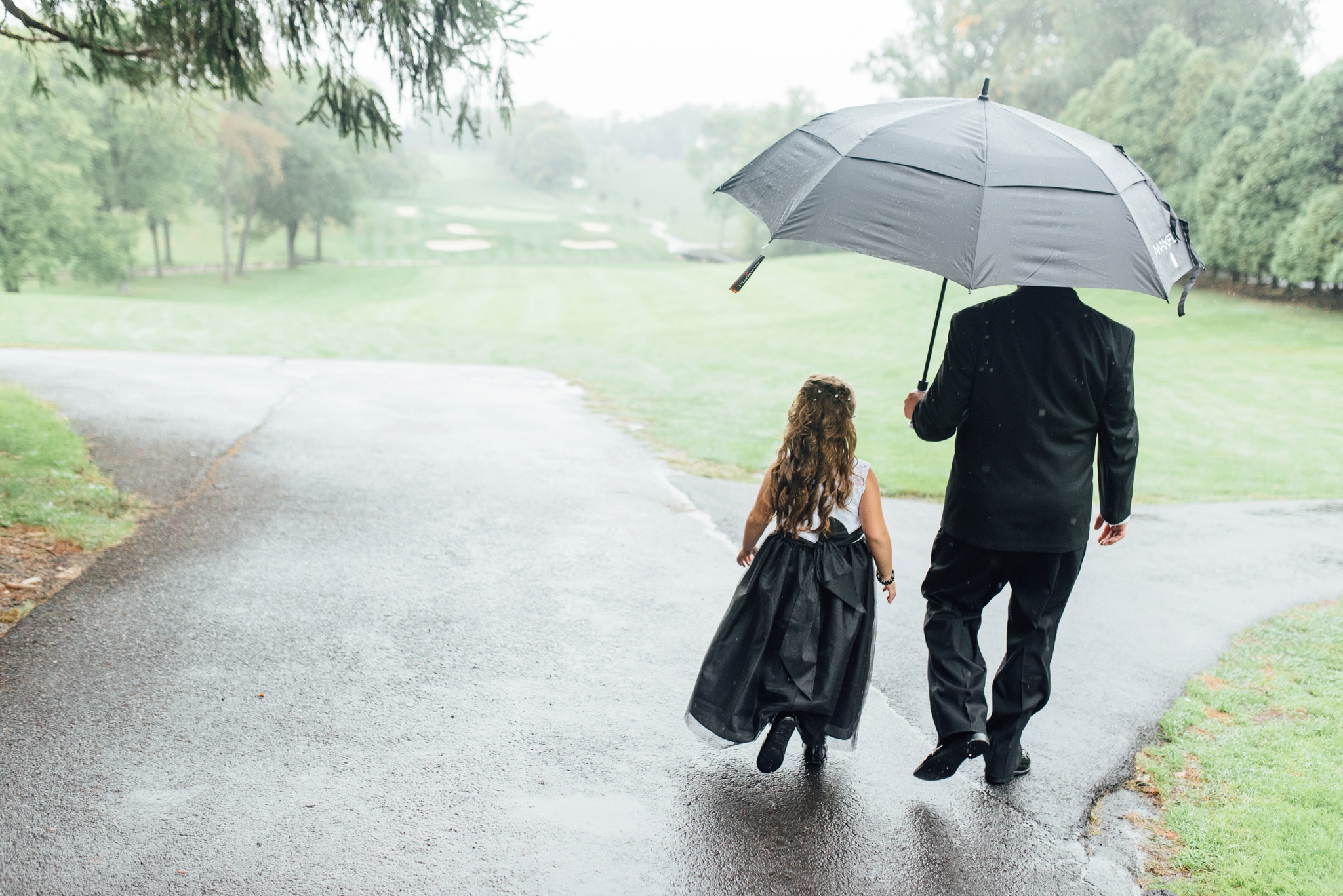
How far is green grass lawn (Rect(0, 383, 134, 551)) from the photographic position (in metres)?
5.95

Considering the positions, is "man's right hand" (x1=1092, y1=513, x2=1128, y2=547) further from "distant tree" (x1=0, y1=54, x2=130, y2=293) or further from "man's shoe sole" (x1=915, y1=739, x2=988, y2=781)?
"distant tree" (x1=0, y1=54, x2=130, y2=293)

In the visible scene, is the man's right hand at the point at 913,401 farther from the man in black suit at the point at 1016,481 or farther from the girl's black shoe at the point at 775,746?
the girl's black shoe at the point at 775,746

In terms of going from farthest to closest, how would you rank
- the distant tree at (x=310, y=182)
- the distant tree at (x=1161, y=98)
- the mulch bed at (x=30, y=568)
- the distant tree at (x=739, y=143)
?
the distant tree at (x=739, y=143)
the distant tree at (x=310, y=182)
the distant tree at (x=1161, y=98)
the mulch bed at (x=30, y=568)

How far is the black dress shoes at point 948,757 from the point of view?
339cm

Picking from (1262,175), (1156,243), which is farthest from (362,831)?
(1262,175)

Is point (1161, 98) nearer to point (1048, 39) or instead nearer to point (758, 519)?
point (1048, 39)

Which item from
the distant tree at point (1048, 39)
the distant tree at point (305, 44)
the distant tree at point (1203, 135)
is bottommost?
the distant tree at point (305, 44)

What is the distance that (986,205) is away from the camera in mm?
3062

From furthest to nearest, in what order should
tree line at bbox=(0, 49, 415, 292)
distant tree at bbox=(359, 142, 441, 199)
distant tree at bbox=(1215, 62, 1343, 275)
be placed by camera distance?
distant tree at bbox=(359, 142, 441, 199)
tree line at bbox=(0, 49, 415, 292)
distant tree at bbox=(1215, 62, 1343, 275)

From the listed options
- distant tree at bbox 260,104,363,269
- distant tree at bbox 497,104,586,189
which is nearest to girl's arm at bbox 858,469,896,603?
distant tree at bbox 260,104,363,269

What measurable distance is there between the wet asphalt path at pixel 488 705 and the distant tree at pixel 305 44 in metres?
3.24

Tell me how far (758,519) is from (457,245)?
58.3 meters

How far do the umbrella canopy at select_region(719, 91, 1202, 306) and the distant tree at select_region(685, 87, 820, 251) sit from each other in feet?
160

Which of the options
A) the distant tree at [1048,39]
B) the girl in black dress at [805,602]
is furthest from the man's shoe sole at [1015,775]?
the distant tree at [1048,39]
